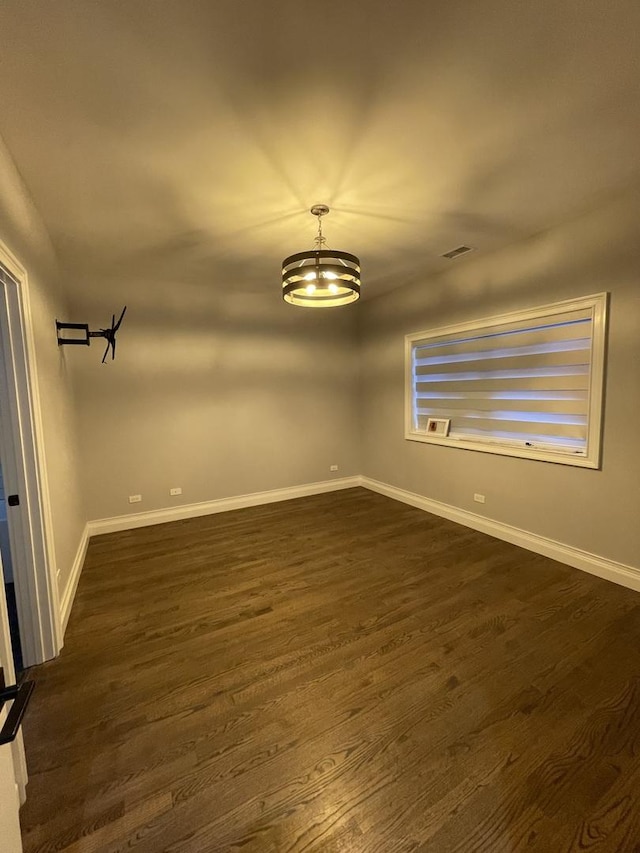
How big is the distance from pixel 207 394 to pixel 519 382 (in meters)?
3.50

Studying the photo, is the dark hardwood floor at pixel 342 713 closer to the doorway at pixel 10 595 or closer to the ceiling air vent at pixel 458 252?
the doorway at pixel 10 595

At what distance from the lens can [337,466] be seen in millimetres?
5559

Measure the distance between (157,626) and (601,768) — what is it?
2.47 m

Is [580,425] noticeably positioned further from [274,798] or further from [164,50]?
[164,50]

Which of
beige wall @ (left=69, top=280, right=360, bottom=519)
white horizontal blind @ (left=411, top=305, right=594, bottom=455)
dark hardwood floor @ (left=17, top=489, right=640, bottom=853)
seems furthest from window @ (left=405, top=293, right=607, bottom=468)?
beige wall @ (left=69, top=280, right=360, bottom=519)

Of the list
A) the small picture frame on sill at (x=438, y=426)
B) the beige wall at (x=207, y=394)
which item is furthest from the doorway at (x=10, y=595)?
the small picture frame on sill at (x=438, y=426)

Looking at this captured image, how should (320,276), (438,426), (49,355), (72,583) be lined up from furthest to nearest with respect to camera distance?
(438,426), (72,583), (49,355), (320,276)

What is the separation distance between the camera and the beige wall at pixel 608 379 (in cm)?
268

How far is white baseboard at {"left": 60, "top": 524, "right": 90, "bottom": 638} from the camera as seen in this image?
2.45 metres

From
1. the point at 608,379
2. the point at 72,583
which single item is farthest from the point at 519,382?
the point at 72,583

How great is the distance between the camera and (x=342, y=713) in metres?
1.76

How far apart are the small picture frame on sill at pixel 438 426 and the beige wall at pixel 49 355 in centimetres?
376

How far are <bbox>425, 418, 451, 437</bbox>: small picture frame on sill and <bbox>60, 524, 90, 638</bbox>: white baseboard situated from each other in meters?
3.85

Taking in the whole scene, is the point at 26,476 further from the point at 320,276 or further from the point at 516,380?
the point at 516,380
